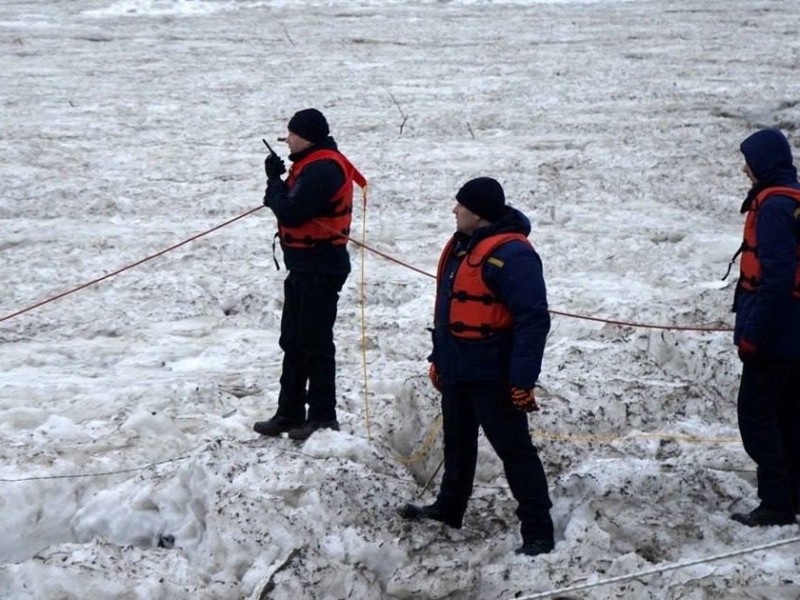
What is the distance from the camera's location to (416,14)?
24156 mm

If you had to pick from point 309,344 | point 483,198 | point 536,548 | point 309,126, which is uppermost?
point 309,126

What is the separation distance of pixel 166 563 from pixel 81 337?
13.7 feet

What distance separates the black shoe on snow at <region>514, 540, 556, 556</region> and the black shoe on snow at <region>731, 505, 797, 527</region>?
1.01 meters

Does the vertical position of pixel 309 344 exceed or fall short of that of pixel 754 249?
it falls short

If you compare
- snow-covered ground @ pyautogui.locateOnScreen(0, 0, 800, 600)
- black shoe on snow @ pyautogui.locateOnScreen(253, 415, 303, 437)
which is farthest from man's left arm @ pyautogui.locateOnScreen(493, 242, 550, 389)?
black shoe on snow @ pyautogui.locateOnScreen(253, 415, 303, 437)

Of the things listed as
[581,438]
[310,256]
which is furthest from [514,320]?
[581,438]

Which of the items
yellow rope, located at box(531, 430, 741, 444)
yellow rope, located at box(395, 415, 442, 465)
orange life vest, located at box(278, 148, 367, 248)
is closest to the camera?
orange life vest, located at box(278, 148, 367, 248)

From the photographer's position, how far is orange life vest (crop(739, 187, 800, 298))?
16.5ft

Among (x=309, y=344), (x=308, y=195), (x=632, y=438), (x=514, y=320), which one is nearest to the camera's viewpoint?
(x=514, y=320)

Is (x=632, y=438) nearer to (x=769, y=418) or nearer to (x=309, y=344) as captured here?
(x=769, y=418)

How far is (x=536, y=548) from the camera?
16.7 feet

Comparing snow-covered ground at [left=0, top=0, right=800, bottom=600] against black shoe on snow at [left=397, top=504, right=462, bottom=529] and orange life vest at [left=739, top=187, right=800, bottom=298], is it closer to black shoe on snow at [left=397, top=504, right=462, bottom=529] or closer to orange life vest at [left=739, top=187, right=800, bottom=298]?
→ black shoe on snow at [left=397, top=504, right=462, bottom=529]

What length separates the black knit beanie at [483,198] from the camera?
4.95 meters

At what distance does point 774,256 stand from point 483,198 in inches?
53.2
